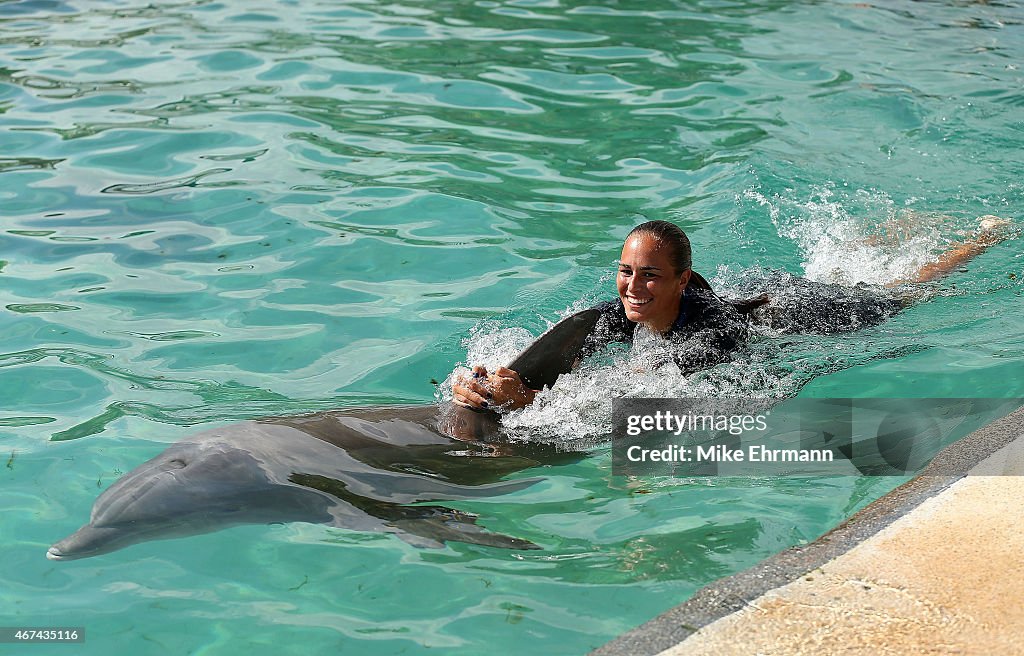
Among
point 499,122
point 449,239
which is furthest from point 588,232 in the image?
point 499,122

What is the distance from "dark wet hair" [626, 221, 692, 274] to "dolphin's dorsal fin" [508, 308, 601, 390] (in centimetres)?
48

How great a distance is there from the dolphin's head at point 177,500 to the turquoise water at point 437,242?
151 millimetres

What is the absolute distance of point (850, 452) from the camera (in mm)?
4445

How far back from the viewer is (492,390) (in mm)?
4508

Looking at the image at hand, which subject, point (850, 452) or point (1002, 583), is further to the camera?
point (850, 452)

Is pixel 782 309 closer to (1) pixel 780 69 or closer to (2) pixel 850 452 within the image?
(2) pixel 850 452

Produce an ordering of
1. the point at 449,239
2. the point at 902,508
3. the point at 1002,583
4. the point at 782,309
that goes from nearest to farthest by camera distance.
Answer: the point at 1002,583 < the point at 902,508 < the point at 782,309 < the point at 449,239

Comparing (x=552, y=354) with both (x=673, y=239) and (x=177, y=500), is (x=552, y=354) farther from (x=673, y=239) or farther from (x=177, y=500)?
(x=177, y=500)

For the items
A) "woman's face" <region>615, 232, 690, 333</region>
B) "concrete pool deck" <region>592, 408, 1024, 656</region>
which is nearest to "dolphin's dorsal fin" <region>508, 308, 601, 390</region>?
"woman's face" <region>615, 232, 690, 333</region>

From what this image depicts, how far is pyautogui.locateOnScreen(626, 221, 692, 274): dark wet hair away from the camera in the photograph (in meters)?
4.77

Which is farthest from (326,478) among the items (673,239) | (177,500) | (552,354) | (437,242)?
(437,242)

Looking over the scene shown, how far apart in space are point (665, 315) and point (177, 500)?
2280mm

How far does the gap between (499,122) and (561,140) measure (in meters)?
0.65

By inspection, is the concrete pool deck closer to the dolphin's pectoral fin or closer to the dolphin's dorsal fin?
the dolphin's pectoral fin
